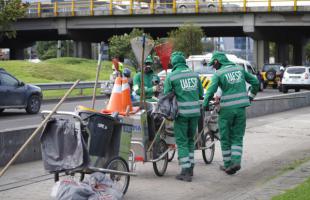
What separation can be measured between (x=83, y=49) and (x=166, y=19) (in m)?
12.5

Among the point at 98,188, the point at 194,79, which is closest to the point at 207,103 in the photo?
the point at 194,79

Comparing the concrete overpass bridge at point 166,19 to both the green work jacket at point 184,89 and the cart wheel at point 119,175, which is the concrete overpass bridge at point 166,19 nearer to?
the green work jacket at point 184,89

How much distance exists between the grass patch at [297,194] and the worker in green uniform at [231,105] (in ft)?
7.27

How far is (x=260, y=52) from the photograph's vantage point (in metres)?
58.7

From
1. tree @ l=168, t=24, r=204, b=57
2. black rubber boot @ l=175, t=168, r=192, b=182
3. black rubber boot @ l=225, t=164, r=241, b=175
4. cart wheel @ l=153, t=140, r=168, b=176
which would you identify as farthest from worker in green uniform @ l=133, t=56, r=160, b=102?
tree @ l=168, t=24, r=204, b=57

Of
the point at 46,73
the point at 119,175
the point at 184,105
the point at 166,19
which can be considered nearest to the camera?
the point at 119,175

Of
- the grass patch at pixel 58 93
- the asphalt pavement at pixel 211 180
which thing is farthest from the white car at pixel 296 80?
the asphalt pavement at pixel 211 180

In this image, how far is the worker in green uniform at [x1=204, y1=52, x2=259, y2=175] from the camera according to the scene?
1088cm

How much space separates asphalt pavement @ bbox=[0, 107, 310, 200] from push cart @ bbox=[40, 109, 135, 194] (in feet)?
2.12

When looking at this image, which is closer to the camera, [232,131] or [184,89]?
[184,89]

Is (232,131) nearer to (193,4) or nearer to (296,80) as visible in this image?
(296,80)

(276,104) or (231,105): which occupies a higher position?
(231,105)

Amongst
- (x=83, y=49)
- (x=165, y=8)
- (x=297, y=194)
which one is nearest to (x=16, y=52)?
(x=83, y=49)

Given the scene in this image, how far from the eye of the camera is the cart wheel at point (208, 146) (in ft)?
38.8
